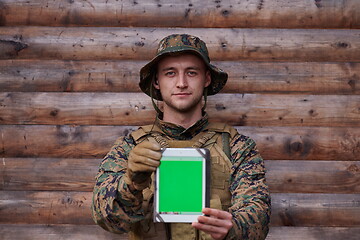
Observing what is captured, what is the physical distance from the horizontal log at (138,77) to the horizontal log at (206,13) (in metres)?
0.31

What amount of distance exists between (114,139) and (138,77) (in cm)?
49

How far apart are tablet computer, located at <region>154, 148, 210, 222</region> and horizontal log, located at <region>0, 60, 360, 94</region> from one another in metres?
1.43

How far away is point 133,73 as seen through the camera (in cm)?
330

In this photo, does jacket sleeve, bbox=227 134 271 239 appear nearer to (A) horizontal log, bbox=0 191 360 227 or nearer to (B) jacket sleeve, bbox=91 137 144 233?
(B) jacket sleeve, bbox=91 137 144 233

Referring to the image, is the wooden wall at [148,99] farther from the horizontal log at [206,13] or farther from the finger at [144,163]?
the finger at [144,163]

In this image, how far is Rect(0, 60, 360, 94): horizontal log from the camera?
3289 millimetres

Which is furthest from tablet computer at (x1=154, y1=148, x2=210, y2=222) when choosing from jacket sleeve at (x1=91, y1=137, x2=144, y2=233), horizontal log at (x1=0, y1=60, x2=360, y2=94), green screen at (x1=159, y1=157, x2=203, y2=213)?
horizontal log at (x1=0, y1=60, x2=360, y2=94)

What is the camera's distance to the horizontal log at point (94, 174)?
317 cm

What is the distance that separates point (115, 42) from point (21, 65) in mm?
717

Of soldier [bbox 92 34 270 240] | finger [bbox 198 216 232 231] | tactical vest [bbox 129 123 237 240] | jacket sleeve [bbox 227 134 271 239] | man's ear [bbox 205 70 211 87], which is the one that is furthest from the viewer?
man's ear [bbox 205 70 211 87]

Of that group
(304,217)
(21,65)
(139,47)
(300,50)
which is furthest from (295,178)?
(21,65)

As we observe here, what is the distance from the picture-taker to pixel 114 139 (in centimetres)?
322

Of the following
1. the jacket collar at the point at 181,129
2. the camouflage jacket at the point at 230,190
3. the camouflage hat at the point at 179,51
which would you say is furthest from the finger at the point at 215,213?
the camouflage hat at the point at 179,51

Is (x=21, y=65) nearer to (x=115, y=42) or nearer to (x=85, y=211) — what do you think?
(x=115, y=42)
